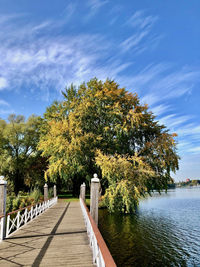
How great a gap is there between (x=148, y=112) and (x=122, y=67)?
8.89m

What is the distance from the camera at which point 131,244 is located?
410 inches

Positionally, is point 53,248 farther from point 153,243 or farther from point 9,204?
point 9,204

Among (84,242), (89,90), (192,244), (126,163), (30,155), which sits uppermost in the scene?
(89,90)

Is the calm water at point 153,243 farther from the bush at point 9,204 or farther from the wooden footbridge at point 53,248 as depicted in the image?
the bush at point 9,204

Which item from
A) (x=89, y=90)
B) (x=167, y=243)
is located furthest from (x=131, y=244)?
(x=89, y=90)

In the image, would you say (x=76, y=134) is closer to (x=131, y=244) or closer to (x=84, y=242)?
(x=131, y=244)

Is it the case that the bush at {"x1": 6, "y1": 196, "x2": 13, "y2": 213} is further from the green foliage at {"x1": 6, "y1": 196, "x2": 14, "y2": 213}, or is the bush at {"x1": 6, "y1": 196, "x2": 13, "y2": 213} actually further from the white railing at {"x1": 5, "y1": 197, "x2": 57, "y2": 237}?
the white railing at {"x1": 5, "y1": 197, "x2": 57, "y2": 237}

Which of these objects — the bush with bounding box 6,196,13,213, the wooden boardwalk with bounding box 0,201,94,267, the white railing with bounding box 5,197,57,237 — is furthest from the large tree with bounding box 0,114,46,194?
the wooden boardwalk with bounding box 0,201,94,267

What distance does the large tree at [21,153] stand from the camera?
96.5 feet

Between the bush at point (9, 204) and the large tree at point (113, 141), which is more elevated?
the large tree at point (113, 141)

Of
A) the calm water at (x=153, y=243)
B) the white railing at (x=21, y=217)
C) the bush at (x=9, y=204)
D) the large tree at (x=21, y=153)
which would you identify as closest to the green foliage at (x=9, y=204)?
the bush at (x=9, y=204)

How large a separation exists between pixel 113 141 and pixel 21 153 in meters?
16.9

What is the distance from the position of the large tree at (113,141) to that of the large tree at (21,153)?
9.24 metres

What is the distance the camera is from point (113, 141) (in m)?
21.0
